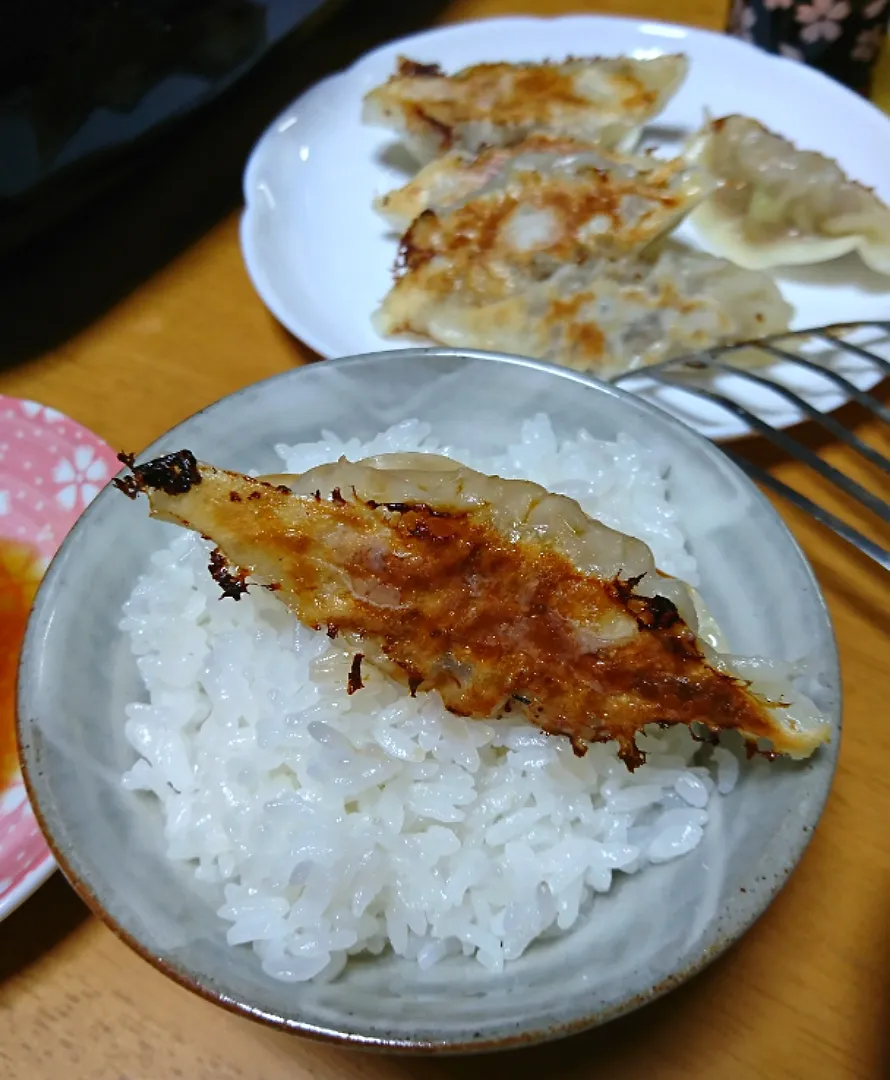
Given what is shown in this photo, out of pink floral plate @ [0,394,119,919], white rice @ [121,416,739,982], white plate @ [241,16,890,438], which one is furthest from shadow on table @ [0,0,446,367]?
white rice @ [121,416,739,982]

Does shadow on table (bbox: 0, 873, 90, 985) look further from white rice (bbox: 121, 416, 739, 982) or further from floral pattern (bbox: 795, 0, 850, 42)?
floral pattern (bbox: 795, 0, 850, 42)

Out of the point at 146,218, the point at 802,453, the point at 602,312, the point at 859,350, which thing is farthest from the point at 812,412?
the point at 146,218

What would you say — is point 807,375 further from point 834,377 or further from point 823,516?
point 823,516

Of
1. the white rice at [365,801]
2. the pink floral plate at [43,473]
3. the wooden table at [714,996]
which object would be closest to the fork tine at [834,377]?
the wooden table at [714,996]

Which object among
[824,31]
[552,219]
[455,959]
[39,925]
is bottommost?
[39,925]

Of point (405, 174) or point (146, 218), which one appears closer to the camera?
point (146, 218)
